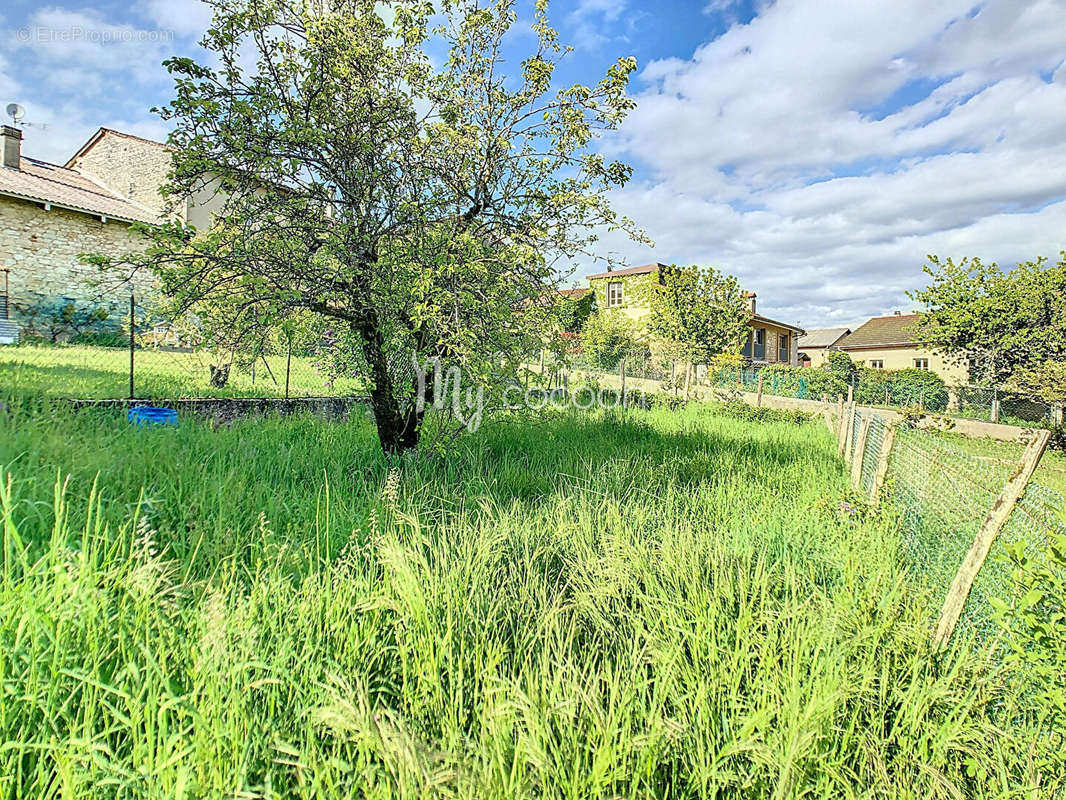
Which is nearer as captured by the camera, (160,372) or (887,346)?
(160,372)

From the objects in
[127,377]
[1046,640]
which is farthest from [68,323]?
[1046,640]

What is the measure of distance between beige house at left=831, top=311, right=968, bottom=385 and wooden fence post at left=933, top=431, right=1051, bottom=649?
4101 cm

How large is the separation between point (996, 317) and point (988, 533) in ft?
68.0

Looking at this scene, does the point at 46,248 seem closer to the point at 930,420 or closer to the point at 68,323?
the point at 68,323

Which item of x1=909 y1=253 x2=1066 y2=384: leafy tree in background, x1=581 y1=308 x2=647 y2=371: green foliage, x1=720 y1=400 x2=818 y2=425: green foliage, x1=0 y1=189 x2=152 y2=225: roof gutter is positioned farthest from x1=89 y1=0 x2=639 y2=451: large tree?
x1=581 y1=308 x2=647 y2=371: green foliage

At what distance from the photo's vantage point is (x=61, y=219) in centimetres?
1608

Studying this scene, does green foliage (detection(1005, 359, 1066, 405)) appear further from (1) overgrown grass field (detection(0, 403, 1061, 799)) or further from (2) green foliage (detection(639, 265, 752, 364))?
(1) overgrown grass field (detection(0, 403, 1061, 799))

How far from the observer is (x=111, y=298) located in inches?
661

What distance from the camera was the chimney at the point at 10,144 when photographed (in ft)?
57.2

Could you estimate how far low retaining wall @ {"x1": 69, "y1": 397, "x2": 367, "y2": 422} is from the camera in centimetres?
618

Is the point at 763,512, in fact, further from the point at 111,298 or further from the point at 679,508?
the point at 111,298

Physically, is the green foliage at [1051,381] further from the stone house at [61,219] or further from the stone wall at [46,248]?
the stone wall at [46,248]

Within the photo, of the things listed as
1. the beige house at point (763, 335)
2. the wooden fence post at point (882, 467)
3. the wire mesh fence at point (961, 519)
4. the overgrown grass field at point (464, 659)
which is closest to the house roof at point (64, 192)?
the overgrown grass field at point (464, 659)

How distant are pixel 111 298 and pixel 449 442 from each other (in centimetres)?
1837
